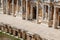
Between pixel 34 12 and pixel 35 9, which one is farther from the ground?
pixel 35 9

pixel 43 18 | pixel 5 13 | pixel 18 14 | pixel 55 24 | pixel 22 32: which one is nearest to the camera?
pixel 22 32

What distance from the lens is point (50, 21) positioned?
25.3 m

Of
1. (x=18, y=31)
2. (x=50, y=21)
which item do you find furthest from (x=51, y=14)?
(x=18, y=31)

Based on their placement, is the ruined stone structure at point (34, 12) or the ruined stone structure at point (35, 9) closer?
the ruined stone structure at point (34, 12)

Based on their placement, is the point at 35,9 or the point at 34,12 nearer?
the point at 34,12

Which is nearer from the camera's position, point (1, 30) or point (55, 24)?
point (55, 24)

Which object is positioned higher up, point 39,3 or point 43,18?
point 39,3

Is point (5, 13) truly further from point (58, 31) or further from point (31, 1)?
point (58, 31)

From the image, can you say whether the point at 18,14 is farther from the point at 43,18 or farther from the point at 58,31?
the point at 58,31

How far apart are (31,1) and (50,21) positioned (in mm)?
5325

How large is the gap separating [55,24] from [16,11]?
11.5 meters

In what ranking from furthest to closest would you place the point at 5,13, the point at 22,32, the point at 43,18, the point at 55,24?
the point at 5,13
the point at 43,18
the point at 55,24
the point at 22,32

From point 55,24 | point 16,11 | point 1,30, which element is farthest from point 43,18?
point 16,11

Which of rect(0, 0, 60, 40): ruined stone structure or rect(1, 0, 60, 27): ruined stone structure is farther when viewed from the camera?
rect(1, 0, 60, 27): ruined stone structure
